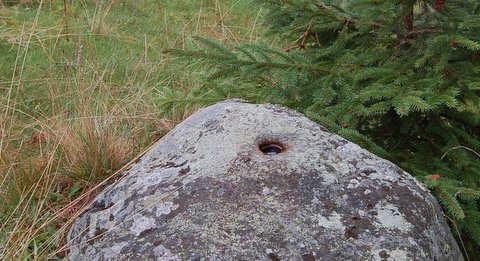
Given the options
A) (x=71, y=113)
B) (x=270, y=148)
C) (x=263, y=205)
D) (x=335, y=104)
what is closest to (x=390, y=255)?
(x=263, y=205)

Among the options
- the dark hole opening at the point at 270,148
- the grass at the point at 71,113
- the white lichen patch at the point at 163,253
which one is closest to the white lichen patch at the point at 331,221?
the dark hole opening at the point at 270,148

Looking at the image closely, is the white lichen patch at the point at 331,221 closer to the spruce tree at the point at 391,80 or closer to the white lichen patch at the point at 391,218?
the white lichen patch at the point at 391,218

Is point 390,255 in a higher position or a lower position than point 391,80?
lower

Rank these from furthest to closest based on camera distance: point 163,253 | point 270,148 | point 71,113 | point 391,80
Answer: point 71,113 < point 391,80 < point 270,148 < point 163,253

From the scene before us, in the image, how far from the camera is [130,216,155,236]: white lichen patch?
→ 6.79 feet

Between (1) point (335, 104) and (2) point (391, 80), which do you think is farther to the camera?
(1) point (335, 104)

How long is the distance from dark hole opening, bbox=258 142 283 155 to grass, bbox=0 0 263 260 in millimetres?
751

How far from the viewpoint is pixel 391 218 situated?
208 centimetres

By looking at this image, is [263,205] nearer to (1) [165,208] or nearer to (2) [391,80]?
(1) [165,208]

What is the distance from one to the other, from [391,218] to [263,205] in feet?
1.46

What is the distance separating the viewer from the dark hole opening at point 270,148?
7.67ft

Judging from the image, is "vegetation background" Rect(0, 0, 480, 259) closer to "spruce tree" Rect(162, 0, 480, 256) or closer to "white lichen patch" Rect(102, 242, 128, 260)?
"spruce tree" Rect(162, 0, 480, 256)

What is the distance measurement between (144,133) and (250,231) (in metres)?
2.06

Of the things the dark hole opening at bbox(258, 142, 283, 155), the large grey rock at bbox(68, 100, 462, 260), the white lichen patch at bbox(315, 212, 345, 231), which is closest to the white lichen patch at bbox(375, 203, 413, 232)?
the large grey rock at bbox(68, 100, 462, 260)
